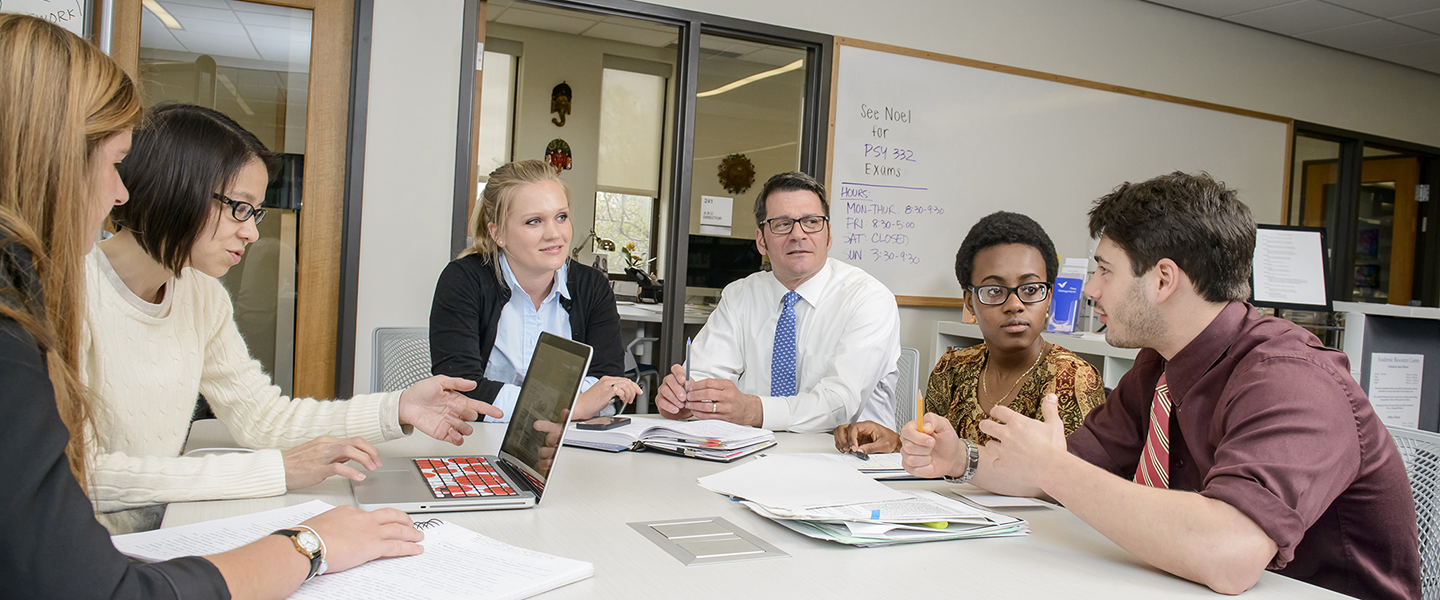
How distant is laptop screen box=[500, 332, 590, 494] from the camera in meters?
1.18

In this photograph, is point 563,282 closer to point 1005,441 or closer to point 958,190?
point 1005,441

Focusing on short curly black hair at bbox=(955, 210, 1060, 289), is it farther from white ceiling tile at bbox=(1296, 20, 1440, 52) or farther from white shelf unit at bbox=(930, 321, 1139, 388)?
white ceiling tile at bbox=(1296, 20, 1440, 52)

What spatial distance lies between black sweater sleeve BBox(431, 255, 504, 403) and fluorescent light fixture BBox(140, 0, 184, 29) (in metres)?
1.65

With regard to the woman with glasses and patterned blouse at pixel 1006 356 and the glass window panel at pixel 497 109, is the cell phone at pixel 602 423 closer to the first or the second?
the woman with glasses and patterned blouse at pixel 1006 356

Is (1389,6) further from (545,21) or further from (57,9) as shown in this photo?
(57,9)

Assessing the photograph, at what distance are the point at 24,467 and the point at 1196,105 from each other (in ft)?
17.5

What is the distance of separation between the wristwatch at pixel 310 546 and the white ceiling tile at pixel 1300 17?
16.9 ft

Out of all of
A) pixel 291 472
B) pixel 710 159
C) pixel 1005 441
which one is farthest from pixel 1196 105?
pixel 291 472

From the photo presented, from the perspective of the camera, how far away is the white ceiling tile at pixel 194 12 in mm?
3002

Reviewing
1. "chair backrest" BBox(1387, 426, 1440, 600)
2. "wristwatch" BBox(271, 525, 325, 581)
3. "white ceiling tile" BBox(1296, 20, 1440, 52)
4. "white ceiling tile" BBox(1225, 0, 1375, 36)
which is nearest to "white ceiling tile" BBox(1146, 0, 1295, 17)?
"white ceiling tile" BBox(1225, 0, 1375, 36)

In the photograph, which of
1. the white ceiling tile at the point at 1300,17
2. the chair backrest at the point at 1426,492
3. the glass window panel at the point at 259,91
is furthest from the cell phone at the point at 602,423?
the white ceiling tile at the point at 1300,17

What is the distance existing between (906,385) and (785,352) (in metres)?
0.44

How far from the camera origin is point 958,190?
4.20 meters

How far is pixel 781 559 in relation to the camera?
102 centimetres
